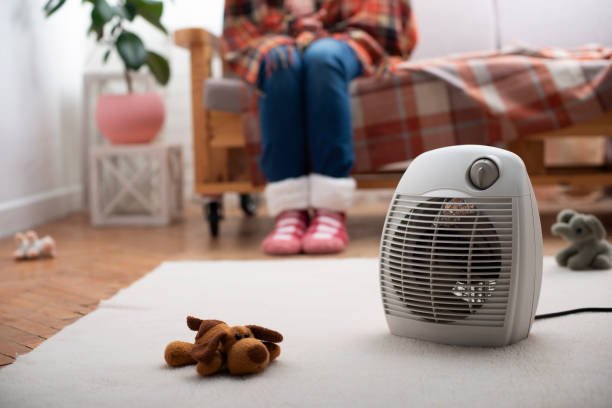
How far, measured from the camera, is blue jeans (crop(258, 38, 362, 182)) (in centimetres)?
168

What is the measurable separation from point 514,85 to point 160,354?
47.9 inches

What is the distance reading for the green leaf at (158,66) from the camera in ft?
7.53

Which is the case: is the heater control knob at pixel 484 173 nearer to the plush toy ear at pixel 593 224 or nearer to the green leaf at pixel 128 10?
the plush toy ear at pixel 593 224

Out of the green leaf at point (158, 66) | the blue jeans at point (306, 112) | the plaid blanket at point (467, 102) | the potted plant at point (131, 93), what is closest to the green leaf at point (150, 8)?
the potted plant at point (131, 93)

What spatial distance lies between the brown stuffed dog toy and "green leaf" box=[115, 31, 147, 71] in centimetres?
153

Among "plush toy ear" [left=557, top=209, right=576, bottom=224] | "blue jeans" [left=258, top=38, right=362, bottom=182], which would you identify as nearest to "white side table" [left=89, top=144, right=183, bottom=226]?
"blue jeans" [left=258, top=38, right=362, bottom=182]

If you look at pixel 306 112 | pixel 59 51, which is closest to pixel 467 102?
pixel 306 112

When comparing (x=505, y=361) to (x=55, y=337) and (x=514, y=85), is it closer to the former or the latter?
(x=55, y=337)

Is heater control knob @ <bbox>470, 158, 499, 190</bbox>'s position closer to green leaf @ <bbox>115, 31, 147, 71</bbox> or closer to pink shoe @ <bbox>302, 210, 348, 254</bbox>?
pink shoe @ <bbox>302, 210, 348, 254</bbox>

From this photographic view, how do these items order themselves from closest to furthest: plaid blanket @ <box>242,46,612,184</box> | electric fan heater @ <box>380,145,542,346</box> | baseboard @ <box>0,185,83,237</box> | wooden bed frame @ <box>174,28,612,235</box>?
electric fan heater @ <box>380,145,542,346</box>
plaid blanket @ <box>242,46,612,184</box>
wooden bed frame @ <box>174,28,612,235</box>
baseboard @ <box>0,185,83,237</box>

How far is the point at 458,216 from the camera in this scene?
0.84m

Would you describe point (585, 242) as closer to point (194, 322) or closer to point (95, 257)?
point (194, 322)

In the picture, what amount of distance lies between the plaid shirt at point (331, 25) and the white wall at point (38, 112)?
0.69m

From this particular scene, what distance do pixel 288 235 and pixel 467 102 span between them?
21.4 inches
